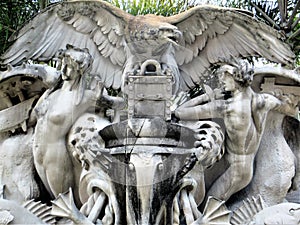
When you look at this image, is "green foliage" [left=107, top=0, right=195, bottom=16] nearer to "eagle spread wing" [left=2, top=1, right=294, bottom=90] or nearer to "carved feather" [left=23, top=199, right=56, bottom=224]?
"eagle spread wing" [left=2, top=1, right=294, bottom=90]

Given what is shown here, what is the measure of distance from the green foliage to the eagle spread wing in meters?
2.85

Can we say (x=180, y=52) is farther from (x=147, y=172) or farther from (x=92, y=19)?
(x=147, y=172)

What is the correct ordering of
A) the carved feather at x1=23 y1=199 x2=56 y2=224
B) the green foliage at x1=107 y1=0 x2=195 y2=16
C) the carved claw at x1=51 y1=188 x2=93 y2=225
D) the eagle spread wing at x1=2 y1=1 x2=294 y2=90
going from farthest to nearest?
the green foliage at x1=107 y1=0 x2=195 y2=16
the eagle spread wing at x1=2 y1=1 x2=294 y2=90
the carved feather at x1=23 y1=199 x2=56 y2=224
the carved claw at x1=51 y1=188 x2=93 y2=225

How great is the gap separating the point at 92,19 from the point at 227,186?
6.03ft

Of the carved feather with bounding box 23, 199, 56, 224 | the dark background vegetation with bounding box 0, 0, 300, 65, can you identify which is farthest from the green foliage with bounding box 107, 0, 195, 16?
the carved feather with bounding box 23, 199, 56, 224

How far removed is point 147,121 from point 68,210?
32.2 inches

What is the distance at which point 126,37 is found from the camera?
501cm

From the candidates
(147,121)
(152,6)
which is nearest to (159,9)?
(152,6)

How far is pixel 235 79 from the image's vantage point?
4.55m

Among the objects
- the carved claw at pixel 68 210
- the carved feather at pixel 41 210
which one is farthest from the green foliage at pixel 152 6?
the carved claw at pixel 68 210

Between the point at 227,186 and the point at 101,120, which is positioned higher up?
the point at 101,120

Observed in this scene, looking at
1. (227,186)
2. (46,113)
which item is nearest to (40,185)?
(46,113)

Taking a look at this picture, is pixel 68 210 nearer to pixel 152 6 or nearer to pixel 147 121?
pixel 147 121

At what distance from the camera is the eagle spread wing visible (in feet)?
16.4
